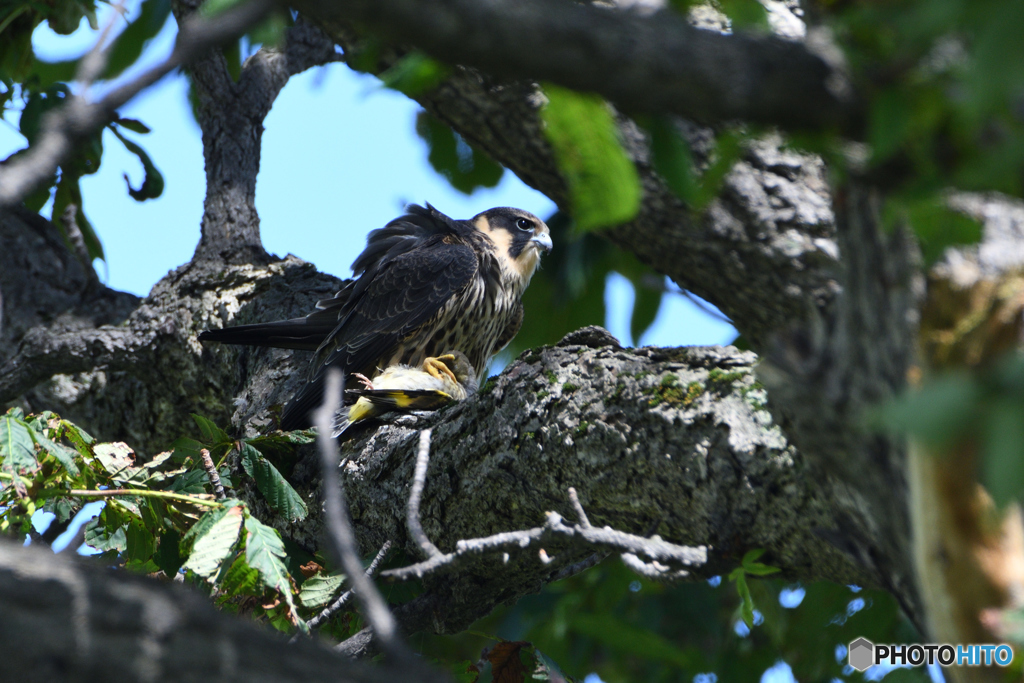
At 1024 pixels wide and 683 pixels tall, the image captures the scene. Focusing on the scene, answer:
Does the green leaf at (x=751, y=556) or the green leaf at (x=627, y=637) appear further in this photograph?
the green leaf at (x=627, y=637)

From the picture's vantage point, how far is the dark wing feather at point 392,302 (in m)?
3.59

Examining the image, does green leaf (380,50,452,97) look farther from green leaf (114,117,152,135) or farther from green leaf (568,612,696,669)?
green leaf (114,117,152,135)

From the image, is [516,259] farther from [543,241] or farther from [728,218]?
[728,218]

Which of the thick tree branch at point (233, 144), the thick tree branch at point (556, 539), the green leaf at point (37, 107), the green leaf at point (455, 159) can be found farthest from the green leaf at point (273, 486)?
the green leaf at point (37, 107)

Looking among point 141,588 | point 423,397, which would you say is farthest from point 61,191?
point 141,588

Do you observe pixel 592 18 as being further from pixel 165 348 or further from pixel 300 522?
pixel 165 348

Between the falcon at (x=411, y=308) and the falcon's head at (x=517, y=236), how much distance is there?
0.04 ft

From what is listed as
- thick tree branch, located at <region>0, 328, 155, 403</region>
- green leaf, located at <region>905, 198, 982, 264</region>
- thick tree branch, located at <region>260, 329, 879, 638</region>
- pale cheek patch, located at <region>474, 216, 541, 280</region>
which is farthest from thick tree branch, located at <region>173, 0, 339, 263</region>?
green leaf, located at <region>905, 198, 982, 264</region>

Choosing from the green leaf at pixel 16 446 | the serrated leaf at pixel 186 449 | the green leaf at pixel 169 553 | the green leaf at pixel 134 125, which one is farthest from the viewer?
the green leaf at pixel 134 125

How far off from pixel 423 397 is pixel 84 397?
1949 mm

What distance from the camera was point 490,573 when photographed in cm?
241

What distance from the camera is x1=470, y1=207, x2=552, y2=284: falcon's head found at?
4336mm

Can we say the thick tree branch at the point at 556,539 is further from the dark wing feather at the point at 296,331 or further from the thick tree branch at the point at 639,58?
the dark wing feather at the point at 296,331

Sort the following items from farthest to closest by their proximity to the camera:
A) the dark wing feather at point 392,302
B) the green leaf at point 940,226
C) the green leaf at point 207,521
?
the dark wing feather at point 392,302, the green leaf at point 207,521, the green leaf at point 940,226
